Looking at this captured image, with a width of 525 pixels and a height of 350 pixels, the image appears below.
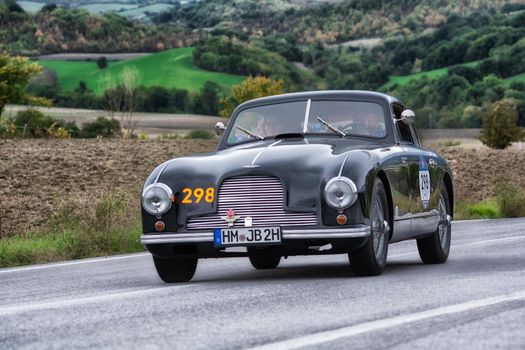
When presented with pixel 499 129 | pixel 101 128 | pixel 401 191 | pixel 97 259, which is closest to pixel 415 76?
pixel 499 129

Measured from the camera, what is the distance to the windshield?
13.1 m

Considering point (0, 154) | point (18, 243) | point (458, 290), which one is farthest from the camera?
point (0, 154)

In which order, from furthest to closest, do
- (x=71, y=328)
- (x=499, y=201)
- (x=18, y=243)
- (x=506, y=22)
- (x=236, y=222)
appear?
1. (x=506, y=22)
2. (x=499, y=201)
3. (x=18, y=243)
4. (x=236, y=222)
5. (x=71, y=328)

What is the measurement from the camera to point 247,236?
→ 36.7 feet

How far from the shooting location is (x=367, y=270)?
11.5m

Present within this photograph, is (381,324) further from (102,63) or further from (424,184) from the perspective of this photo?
(102,63)

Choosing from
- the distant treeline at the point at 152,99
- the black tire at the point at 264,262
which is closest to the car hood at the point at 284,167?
the black tire at the point at 264,262

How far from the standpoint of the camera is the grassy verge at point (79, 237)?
16891 mm

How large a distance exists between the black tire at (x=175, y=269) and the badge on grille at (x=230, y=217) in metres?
0.97

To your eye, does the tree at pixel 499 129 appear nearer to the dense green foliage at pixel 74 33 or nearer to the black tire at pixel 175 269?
the black tire at pixel 175 269

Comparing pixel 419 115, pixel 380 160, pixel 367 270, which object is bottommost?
pixel 419 115

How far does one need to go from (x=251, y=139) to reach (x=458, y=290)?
3.79 meters

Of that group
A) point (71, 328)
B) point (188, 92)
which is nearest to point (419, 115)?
point (188, 92)

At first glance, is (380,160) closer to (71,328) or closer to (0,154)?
(71,328)
